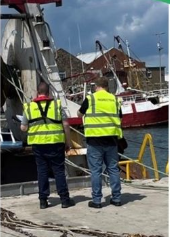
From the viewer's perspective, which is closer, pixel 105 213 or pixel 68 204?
pixel 105 213

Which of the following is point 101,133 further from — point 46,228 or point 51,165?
point 46,228

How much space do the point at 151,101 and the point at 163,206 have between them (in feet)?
145

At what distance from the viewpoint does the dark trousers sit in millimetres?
6742

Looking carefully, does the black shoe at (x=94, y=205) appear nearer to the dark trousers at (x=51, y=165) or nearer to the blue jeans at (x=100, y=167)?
the blue jeans at (x=100, y=167)

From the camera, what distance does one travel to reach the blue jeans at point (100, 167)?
6.73m

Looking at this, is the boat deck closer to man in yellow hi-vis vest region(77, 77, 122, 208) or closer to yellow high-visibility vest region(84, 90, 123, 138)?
man in yellow hi-vis vest region(77, 77, 122, 208)

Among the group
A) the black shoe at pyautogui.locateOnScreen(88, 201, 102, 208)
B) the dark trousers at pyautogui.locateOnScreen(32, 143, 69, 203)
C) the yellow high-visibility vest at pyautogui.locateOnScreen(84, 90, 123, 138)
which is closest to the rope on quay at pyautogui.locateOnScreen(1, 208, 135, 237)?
the dark trousers at pyautogui.locateOnScreen(32, 143, 69, 203)

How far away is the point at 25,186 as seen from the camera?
7812 mm

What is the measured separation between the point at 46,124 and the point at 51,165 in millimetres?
565

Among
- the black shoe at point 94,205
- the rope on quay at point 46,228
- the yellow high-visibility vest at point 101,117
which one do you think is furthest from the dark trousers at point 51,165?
the rope on quay at point 46,228

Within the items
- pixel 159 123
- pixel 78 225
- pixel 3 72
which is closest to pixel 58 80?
pixel 3 72

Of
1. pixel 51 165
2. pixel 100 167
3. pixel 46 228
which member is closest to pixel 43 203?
pixel 51 165

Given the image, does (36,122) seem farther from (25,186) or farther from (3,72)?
(3,72)

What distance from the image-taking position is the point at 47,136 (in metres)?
6.68
